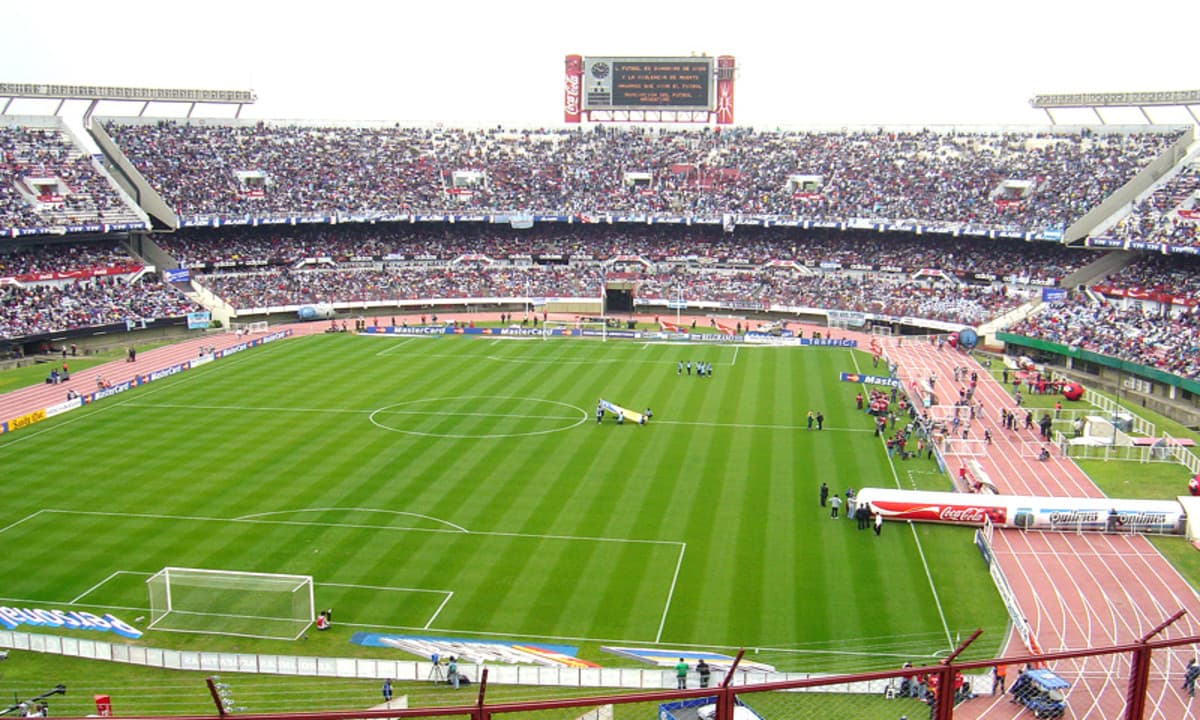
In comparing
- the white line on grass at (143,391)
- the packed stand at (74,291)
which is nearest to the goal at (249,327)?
the packed stand at (74,291)

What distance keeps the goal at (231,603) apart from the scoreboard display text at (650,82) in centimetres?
7386

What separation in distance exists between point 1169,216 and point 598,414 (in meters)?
43.2

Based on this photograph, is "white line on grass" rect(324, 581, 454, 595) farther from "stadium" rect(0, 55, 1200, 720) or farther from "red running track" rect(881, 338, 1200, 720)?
"red running track" rect(881, 338, 1200, 720)

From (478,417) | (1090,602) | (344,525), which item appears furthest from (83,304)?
(1090,602)

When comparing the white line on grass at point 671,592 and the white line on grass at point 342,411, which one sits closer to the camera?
the white line on grass at point 671,592

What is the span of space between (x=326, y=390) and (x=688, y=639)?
3356cm

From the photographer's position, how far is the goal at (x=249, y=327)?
242 ft

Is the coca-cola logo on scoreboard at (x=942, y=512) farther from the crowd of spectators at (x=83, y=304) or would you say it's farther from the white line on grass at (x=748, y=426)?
the crowd of spectators at (x=83, y=304)

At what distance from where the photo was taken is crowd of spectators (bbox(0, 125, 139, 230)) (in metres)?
70.5

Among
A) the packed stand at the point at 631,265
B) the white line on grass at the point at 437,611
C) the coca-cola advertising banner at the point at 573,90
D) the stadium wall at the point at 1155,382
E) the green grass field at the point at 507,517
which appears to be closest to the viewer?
the white line on grass at the point at 437,611

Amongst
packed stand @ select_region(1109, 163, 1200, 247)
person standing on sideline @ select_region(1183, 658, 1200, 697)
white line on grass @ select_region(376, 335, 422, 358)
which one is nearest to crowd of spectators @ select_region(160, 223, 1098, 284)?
packed stand @ select_region(1109, 163, 1200, 247)

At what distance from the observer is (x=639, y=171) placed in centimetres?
9475

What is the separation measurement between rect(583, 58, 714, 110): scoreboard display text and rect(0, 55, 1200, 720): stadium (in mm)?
487

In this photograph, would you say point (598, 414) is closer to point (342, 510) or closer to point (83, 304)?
point (342, 510)
